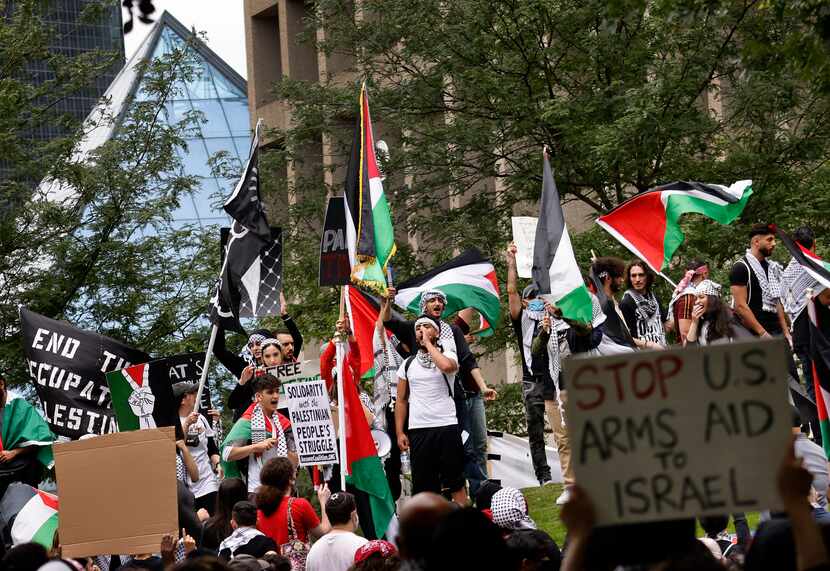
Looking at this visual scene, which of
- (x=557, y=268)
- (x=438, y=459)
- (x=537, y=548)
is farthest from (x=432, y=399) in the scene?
(x=537, y=548)

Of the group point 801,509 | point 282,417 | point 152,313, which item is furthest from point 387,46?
point 801,509

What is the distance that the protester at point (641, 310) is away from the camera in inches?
502

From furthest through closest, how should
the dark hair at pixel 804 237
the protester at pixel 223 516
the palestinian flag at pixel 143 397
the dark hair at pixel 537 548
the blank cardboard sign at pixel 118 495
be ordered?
the dark hair at pixel 804 237 < the palestinian flag at pixel 143 397 < the protester at pixel 223 516 < the blank cardboard sign at pixel 118 495 < the dark hair at pixel 537 548

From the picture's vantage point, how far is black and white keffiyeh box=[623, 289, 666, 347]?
12758 mm

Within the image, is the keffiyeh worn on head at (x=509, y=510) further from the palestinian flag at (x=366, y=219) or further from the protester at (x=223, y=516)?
the palestinian flag at (x=366, y=219)

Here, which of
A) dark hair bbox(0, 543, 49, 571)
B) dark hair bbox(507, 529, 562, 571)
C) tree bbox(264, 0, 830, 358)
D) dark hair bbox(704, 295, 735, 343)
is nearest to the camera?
dark hair bbox(0, 543, 49, 571)

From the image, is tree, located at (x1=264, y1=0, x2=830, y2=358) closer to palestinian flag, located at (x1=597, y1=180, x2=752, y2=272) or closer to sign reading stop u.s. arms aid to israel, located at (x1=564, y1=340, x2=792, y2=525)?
palestinian flag, located at (x1=597, y1=180, x2=752, y2=272)

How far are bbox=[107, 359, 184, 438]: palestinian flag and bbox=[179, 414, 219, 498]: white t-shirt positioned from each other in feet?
1.15

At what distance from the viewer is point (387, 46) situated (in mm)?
20953

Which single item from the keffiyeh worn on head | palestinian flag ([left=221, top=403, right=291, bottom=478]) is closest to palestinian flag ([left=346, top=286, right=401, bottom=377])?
palestinian flag ([left=221, top=403, right=291, bottom=478])

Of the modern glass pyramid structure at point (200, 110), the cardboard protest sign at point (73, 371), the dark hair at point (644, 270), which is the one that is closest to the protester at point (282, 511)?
the cardboard protest sign at point (73, 371)

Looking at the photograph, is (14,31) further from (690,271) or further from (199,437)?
(690,271)

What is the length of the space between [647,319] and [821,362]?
5.45ft

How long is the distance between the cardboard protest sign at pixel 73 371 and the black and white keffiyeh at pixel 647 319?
4.26 meters
